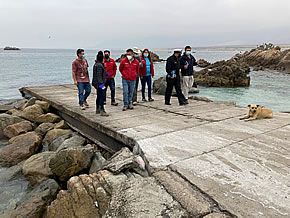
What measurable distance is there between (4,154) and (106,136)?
2.79 m

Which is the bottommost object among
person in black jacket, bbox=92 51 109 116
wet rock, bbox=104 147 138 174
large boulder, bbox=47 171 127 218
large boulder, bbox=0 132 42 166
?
large boulder, bbox=0 132 42 166

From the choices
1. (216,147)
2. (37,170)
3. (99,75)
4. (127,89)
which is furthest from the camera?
(127,89)

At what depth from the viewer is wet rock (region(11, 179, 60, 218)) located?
12.6 ft

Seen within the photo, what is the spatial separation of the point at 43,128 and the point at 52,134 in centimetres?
85


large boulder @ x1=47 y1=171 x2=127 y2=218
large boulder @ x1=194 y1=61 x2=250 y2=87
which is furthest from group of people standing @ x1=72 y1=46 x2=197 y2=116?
large boulder @ x1=194 y1=61 x2=250 y2=87

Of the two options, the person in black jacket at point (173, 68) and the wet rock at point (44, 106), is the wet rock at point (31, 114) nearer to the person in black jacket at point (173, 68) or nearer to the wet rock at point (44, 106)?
the wet rock at point (44, 106)

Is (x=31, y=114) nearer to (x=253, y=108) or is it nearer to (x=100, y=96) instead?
(x=100, y=96)

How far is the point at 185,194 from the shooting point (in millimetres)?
Answer: 2848

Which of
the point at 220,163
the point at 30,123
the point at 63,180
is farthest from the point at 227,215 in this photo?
the point at 30,123

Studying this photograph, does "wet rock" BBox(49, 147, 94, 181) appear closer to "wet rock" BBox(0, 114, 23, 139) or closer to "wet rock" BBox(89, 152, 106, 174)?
"wet rock" BBox(89, 152, 106, 174)

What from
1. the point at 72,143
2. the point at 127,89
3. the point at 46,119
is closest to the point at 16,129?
the point at 46,119

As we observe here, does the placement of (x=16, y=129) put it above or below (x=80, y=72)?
below

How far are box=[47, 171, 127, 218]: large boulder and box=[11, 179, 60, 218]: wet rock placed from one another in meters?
0.67

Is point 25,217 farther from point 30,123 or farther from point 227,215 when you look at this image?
point 30,123
